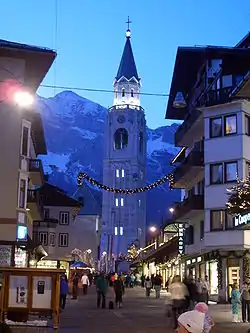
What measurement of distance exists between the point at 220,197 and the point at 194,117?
6827mm

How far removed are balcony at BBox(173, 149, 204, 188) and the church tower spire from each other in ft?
356

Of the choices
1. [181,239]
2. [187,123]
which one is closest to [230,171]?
[187,123]

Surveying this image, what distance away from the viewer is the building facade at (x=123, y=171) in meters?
154

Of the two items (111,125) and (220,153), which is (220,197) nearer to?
(220,153)

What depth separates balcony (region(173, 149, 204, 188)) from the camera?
45781mm

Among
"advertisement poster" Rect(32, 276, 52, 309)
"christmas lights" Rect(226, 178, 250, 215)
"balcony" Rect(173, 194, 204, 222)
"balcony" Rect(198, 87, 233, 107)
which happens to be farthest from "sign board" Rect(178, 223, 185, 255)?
"advertisement poster" Rect(32, 276, 52, 309)

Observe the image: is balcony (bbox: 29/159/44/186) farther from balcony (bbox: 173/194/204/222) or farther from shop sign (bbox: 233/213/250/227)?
shop sign (bbox: 233/213/250/227)

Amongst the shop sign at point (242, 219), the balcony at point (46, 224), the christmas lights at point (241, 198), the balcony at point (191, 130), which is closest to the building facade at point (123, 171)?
the balcony at point (46, 224)

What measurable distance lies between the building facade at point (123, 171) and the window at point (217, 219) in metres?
108

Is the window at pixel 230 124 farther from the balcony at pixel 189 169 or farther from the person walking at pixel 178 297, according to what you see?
the person walking at pixel 178 297

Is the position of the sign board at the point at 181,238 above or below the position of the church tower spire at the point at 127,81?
below

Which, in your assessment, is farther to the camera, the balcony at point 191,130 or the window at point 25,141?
the balcony at point 191,130

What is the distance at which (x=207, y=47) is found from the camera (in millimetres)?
48750

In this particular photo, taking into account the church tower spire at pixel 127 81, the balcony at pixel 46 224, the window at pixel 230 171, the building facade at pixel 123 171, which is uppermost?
the church tower spire at pixel 127 81
